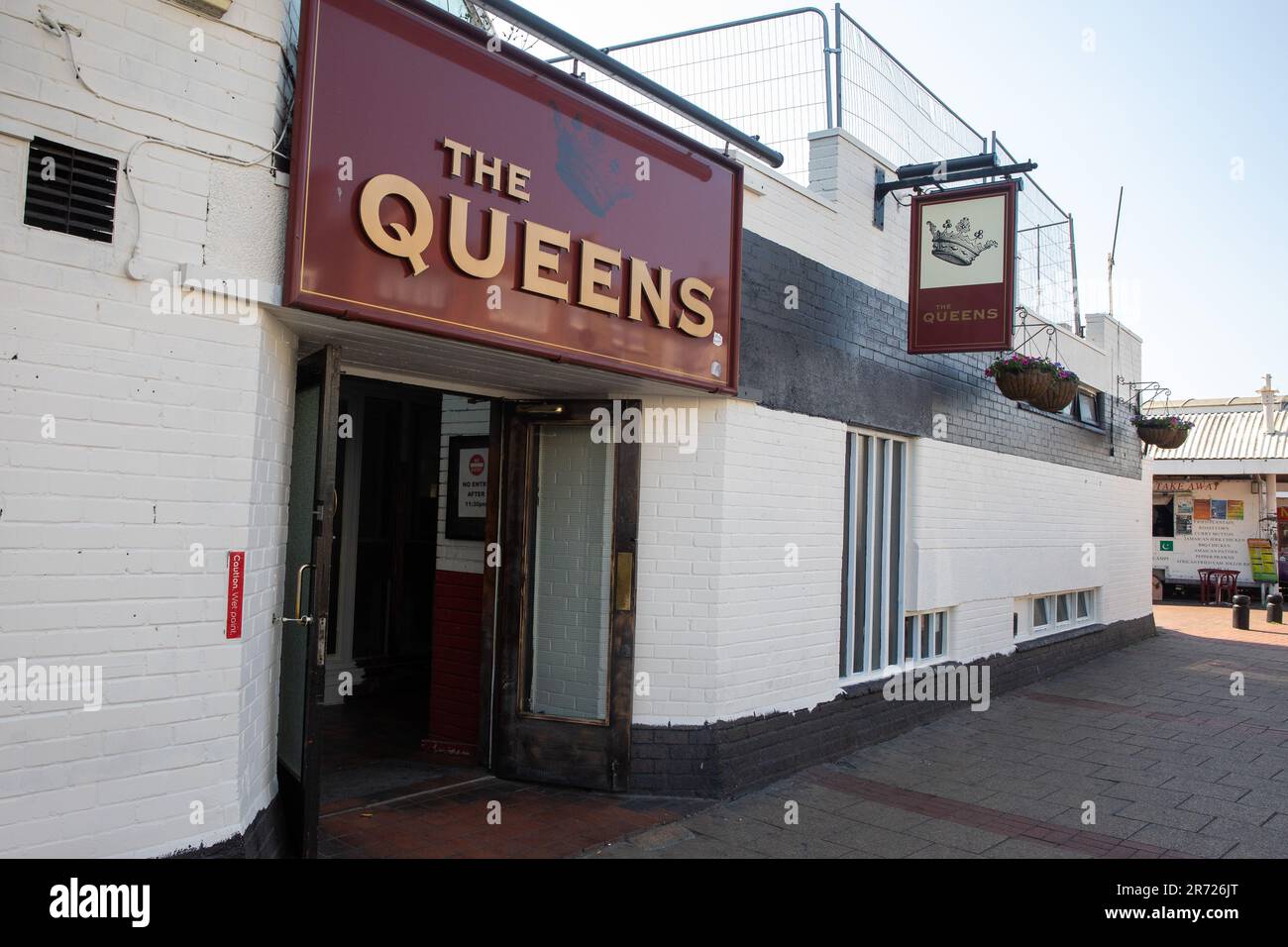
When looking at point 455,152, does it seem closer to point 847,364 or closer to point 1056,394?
point 847,364

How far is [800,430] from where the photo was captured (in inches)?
261

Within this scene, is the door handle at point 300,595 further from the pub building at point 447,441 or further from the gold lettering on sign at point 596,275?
the gold lettering on sign at point 596,275

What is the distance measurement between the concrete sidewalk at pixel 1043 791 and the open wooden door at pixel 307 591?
5.13ft

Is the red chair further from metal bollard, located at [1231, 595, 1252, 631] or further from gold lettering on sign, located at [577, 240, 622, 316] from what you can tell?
gold lettering on sign, located at [577, 240, 622, 316]

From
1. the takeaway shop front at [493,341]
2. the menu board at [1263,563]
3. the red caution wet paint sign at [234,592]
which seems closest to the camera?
the red caution wet paint sign at [234,592]

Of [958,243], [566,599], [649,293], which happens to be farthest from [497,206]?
[958,243]

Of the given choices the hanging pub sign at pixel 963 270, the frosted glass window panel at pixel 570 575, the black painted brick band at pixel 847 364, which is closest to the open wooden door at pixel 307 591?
the frosted glass window panel at pixel 570 575

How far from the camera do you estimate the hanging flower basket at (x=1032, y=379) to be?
888cm

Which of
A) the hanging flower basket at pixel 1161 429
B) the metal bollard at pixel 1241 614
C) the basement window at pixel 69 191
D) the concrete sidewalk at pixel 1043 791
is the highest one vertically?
the hanging flower basket at pixel 1161 429

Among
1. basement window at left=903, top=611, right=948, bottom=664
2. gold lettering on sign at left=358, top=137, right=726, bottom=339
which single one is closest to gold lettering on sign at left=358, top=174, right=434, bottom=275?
gold lettering on sign at left=358, top=137, right=726, bottom=339

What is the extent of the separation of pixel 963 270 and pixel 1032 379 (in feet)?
6.54

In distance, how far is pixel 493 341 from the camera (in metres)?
4.57
